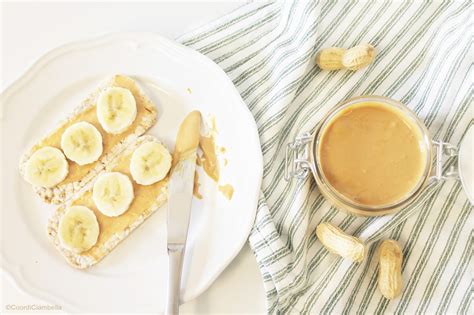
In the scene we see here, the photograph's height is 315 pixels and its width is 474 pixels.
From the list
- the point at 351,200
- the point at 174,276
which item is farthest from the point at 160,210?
the point at 351,200

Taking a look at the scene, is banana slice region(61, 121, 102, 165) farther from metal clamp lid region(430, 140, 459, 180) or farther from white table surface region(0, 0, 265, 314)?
metal clamp lid region(430, 140, 459, 180)

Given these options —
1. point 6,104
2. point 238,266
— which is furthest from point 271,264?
point 6,104

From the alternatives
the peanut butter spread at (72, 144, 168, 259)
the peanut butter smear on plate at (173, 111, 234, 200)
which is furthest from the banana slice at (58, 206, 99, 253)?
the peanut butter smear on plate at (173, 111, 234, 200)

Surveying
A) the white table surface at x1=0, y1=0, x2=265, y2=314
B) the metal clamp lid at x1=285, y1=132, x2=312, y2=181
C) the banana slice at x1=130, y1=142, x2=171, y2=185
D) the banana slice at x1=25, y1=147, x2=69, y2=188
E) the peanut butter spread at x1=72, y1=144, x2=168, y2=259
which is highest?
the white table surface at x1=0, y1=0, x2=265, y2=314

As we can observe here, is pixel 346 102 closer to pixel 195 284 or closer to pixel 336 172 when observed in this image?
pixel 336 172

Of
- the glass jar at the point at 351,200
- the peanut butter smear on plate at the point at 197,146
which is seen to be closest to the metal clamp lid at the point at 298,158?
the glass jar at the point at 351,200

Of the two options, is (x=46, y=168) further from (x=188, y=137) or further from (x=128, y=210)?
(x=188, y=137)

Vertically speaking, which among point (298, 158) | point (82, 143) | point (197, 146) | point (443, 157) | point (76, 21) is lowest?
point (443, 157)
